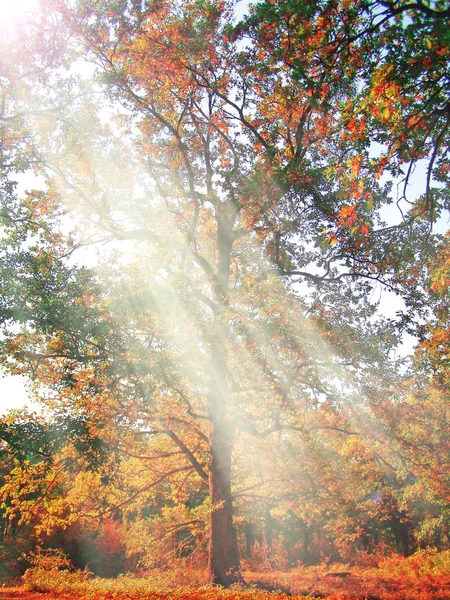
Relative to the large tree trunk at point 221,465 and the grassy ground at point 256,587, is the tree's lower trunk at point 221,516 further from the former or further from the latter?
the grassy ground at point 256,587

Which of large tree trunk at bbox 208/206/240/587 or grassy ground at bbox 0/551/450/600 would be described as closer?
grassy ground at bbox 0/551/450/600

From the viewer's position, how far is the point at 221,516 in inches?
481

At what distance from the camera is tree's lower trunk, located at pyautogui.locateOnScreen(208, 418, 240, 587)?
11.6 metres

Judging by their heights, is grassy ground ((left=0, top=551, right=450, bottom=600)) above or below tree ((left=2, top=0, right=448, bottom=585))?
below

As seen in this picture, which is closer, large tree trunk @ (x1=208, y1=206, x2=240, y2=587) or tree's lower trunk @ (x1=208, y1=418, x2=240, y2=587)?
large tree trunk @ (x1=208, y1=206, x2=240, y2=587)

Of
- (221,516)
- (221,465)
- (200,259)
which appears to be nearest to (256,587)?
(221,516)

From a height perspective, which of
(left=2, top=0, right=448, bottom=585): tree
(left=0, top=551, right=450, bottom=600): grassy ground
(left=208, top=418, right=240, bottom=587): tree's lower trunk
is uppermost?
(left=2, top=0, right=448, bottom=585): tree

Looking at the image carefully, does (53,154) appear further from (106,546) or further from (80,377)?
(106,546)

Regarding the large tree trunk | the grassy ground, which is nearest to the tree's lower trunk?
the large tree trunk

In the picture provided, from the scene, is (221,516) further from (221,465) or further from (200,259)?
(200,259)

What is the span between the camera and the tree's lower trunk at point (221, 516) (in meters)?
11.6

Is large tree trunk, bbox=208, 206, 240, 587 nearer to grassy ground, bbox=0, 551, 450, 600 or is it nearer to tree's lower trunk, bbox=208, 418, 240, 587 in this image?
tree's lower trunk, bbox=208, 418, 240, 587

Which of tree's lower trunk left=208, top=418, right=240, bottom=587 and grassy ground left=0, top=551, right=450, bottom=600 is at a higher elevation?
tree's lower trunk left=208, top=418, right=240, bottom=587

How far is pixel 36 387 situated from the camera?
1198 cm
